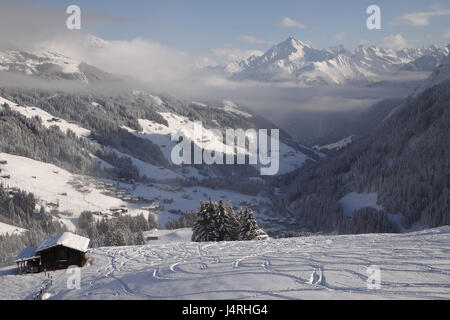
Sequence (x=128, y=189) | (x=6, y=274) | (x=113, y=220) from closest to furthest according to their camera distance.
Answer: (x=6, y=274) → (x=113, y=220) → (x=128, y=189)

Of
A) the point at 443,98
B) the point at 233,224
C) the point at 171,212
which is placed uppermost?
the point at 443,98

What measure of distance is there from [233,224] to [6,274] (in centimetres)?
3261

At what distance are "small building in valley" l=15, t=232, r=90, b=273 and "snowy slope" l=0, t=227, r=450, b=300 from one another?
5.64 feet

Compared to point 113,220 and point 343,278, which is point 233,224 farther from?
point 113,220

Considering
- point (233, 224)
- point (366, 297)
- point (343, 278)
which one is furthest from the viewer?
point (233, 224)

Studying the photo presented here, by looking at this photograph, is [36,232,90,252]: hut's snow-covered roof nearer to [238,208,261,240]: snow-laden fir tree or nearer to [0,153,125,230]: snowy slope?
[238,208,261,240]: snow-laden fir tree

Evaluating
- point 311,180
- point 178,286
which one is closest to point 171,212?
point 311,180

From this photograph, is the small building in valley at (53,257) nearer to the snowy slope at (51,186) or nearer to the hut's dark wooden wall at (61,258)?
the hut's dark wooden wall at (61,258)

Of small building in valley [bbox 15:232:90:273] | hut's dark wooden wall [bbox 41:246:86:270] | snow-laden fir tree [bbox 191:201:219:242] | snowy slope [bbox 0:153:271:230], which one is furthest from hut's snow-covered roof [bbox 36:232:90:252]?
snowy slope [bbox 0:153:271:230]

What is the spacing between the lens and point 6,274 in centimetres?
3488

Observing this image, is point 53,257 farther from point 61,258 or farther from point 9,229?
point 9,229

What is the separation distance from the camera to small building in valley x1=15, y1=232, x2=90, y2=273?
35.9 metres

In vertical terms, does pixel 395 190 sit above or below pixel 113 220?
above

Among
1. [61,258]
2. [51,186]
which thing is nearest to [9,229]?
[51,186]
